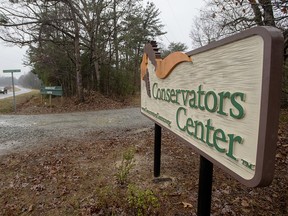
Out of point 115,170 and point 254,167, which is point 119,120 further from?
point 254,167

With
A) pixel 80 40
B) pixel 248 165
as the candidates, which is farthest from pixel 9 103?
pixel 248 165

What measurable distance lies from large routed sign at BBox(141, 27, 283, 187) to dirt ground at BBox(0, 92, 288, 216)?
3.78ft

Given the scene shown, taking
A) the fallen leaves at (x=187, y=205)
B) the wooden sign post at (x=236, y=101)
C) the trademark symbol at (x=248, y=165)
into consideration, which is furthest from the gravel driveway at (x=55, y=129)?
the trademark symbol at (x=248, y=165)

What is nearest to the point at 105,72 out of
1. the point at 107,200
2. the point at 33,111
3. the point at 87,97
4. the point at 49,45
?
the point at 87,97

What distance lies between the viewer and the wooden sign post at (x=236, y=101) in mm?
1275

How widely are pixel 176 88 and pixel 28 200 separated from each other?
286 cm

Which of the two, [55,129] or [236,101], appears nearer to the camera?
[236,101]

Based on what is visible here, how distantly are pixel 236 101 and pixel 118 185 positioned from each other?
2807mm

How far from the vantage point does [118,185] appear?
3.79 metres

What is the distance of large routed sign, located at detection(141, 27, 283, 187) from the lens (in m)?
1.28

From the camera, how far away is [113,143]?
6164 mm

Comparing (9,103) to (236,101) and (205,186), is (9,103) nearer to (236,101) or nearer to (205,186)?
(205,186)

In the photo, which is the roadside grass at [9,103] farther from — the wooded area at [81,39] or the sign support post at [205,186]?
the sign support post at [205,186]

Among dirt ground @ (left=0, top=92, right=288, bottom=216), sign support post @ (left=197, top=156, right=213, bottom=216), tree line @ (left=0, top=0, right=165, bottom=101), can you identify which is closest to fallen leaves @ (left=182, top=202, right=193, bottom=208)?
dirt ground @ (left=0, top=92, right=288, bottom=216)
